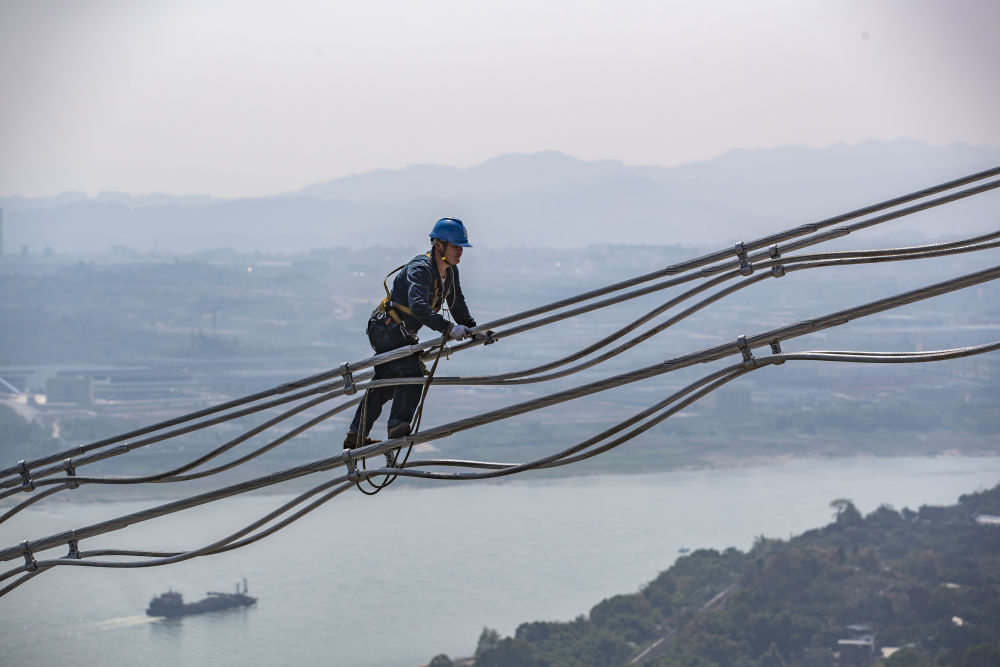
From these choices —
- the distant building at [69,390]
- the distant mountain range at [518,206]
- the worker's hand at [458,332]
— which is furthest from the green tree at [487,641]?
the distant mountain range at [518,206]

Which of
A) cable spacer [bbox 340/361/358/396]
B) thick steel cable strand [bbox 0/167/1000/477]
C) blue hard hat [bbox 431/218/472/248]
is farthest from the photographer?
blue hard hat [bbox 431/218/472/248]

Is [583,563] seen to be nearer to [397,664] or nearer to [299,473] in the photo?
[397,664]

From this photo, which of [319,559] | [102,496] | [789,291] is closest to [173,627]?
[319,559]

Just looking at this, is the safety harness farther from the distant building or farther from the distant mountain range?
the distant mountain range

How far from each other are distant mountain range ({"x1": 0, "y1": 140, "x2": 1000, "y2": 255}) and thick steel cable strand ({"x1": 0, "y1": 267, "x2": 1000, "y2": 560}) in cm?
8748

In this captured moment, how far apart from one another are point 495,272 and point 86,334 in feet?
80.2

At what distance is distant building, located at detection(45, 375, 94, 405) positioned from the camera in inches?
2474

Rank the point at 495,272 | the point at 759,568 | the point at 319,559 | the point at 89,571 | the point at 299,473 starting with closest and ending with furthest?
the point at 299,473 → the point at 759,568 → the point at 319,559 → the point at 89,571 → the point at 495,272

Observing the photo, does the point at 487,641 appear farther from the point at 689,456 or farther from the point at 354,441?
the point at 354,441

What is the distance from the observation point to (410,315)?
130 inches

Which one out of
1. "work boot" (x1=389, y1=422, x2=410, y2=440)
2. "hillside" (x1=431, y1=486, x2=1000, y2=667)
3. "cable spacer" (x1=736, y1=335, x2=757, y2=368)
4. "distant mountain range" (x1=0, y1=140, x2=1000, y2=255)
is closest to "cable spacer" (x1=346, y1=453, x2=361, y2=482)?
"work boot" (x1=389, y1=422, x2=410, y2=440)

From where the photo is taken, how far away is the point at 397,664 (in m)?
37.6

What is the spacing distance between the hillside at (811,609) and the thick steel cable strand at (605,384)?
33988mm

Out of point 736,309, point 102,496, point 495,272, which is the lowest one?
point 102,496
